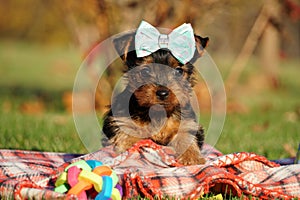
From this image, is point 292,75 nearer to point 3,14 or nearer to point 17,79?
point 17,79

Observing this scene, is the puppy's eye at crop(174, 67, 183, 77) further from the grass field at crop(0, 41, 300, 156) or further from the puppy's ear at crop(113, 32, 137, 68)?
the grass field at crop(0, 41, 300, 156)

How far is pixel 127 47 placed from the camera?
4820 mm

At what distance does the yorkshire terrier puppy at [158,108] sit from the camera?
4.39 m

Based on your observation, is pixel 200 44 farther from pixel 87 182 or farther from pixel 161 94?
pixel 87 182

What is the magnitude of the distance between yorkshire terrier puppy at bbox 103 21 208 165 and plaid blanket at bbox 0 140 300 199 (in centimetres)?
21

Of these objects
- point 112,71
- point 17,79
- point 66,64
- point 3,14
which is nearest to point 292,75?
point 66,64

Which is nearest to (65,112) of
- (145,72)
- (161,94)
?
(145,72)

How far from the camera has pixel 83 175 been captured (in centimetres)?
317

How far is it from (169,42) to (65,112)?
5622 mm

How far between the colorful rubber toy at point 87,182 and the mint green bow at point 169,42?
4.98ft

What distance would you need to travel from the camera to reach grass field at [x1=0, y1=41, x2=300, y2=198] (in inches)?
236

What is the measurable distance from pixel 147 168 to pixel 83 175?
85cm

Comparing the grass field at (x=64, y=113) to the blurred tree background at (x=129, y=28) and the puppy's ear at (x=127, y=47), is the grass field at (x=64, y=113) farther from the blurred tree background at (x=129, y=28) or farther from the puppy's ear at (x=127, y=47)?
the puppy's ear at (x=127, y=47)

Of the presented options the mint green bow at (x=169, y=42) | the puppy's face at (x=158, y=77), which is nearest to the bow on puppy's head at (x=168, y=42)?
the mint green bow at (x=169, y=42)
